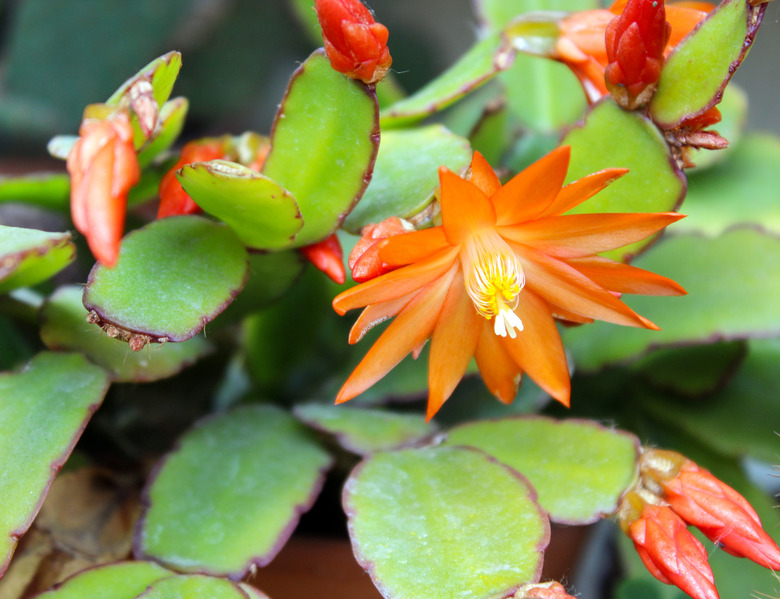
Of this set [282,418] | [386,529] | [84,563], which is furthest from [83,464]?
[386,529]

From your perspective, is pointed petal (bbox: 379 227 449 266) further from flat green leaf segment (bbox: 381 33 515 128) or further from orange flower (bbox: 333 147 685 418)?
flat green leaf segment (bbox: 381 33 515 128)

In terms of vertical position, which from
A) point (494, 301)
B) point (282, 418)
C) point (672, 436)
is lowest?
point (672, 436)

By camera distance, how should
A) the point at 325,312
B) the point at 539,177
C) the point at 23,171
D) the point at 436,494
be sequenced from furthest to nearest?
the point at 23,171, the point at 325,312, the point at 436,494, the point at 539,177

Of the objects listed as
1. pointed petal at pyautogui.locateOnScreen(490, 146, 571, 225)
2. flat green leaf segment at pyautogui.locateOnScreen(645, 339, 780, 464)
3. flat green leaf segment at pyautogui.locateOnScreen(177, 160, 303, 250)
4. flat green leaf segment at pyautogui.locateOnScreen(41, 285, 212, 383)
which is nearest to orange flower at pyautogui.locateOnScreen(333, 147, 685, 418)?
pointed petal at pyautogui.locateOnScreen(490, 146, 571, 225)

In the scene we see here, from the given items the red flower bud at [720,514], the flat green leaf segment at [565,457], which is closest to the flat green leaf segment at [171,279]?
the flat green leaf segment at [565,457]

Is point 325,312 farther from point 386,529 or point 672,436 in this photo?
point 672,436

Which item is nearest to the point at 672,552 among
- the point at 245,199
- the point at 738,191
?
the point at 245,199
